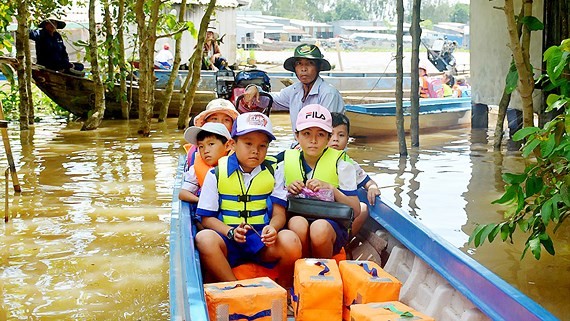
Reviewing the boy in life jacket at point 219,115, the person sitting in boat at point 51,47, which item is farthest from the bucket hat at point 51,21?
the boy in life jacket at point 219,115

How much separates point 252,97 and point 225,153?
1213mm

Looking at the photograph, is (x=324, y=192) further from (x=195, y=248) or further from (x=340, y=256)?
(x=195, y=248)

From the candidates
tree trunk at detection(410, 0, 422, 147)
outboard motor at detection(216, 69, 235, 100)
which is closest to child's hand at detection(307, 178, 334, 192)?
outboard motor at detection(216, 69, 235, 100)

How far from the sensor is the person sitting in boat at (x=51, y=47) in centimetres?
1467

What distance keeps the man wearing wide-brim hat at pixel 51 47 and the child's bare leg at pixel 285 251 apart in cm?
1174

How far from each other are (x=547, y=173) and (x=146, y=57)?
9.76 m

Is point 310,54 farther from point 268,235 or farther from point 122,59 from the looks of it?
point 122,59

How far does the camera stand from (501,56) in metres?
11.3

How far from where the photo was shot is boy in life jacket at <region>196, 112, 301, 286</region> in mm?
4070

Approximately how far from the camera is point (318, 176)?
4.34 metres

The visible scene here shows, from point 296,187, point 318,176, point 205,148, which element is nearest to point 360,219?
point 318,176

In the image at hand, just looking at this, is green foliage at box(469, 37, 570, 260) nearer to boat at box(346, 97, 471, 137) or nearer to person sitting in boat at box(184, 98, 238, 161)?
person sitting in boat at box(184, 98, 238, 161)

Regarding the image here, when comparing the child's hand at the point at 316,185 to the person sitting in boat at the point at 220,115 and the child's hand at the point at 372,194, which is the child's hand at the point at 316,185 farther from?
the person sitting in boat at the point at 220,115

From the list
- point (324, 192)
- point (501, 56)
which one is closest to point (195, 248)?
point (324, 192)
